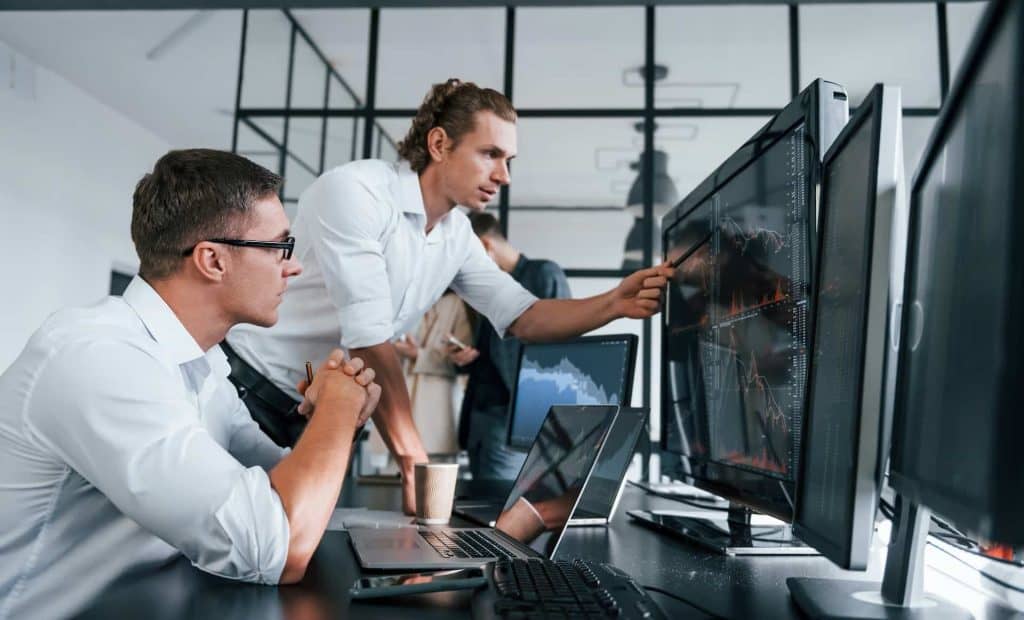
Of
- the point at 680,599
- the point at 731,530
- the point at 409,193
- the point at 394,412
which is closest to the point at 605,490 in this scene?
the point at 731,530

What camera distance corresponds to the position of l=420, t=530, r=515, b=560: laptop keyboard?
0.94 m

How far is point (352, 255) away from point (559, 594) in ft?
3.87

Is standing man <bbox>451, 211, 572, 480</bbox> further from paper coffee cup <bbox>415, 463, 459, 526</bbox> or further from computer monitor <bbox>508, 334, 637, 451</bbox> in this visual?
paper coffee cup <bbox>415, 463, 459, 526</bbox>

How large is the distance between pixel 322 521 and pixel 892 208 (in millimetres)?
661

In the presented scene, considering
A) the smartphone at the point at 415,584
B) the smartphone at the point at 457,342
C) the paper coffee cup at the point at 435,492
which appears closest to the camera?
the smartphone at the point at 415,584

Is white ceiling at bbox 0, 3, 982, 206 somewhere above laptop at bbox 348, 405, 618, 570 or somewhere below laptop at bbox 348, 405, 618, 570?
above

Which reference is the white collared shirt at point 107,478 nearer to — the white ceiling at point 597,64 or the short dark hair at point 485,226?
the short dark hair at point 485,226

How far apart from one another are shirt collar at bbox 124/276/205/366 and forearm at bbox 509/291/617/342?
91 centimetres

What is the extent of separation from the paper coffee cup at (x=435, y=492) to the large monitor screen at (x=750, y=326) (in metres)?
Result: 0.40

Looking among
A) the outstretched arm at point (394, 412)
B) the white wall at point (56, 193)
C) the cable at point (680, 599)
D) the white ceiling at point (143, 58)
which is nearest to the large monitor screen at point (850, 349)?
the cable at point (680, 599)

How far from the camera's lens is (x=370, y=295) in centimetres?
172

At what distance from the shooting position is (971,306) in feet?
1.59

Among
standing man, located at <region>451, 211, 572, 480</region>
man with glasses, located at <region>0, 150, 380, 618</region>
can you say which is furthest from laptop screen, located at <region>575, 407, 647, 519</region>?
standing man, located at <region>451, 211, 572, 480</region>

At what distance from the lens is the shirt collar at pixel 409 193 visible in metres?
1.90
